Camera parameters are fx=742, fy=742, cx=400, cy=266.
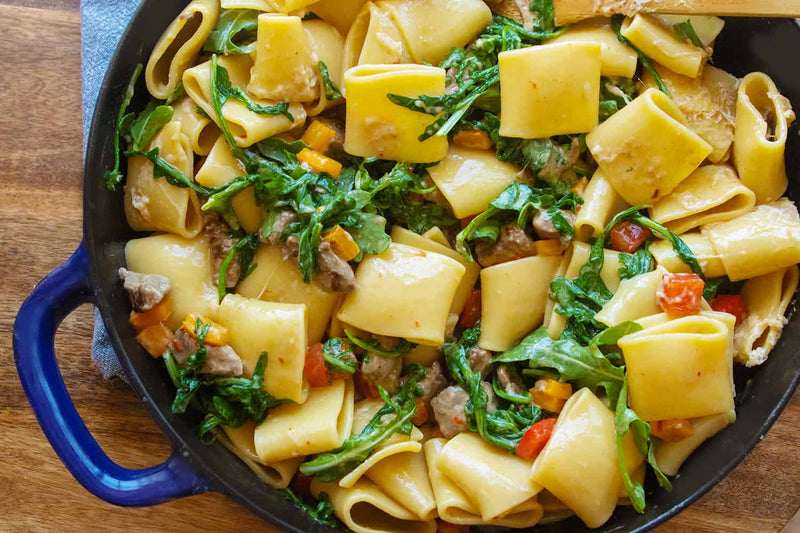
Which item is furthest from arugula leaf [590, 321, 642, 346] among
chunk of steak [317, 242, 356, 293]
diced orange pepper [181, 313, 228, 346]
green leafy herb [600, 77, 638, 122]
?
diced orange pepper [181, 313, 228, 346]

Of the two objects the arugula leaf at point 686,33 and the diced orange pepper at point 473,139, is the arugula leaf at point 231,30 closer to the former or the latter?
the diced orange pepper at point 473,139

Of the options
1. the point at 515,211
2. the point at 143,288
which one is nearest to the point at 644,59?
the point at 515,211

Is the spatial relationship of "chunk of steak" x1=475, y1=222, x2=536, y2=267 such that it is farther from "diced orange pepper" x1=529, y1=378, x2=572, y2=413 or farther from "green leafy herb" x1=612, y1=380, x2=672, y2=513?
"green leafy herb" x1=612, y1=380, x2=672, y2=513

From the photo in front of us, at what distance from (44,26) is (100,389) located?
1.97 m

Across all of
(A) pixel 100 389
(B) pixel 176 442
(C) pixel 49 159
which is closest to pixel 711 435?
(B) pixel 176 442

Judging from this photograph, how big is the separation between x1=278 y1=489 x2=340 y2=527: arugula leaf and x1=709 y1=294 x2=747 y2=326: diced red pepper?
206cm

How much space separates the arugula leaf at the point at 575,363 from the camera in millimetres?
3393

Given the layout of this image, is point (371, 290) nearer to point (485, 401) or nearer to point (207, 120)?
point (485, 401)

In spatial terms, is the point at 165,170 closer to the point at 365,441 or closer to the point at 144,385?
the point at 144,385

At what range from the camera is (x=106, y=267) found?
328 centimetres

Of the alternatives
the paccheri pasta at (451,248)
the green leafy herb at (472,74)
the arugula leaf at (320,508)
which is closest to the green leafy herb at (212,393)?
the paccheri pasta at (451,248)

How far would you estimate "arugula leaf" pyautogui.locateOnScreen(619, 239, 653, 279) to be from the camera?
139 inches

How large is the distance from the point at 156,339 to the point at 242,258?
0.54 metres

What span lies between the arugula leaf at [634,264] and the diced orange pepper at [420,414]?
44.8 inches
